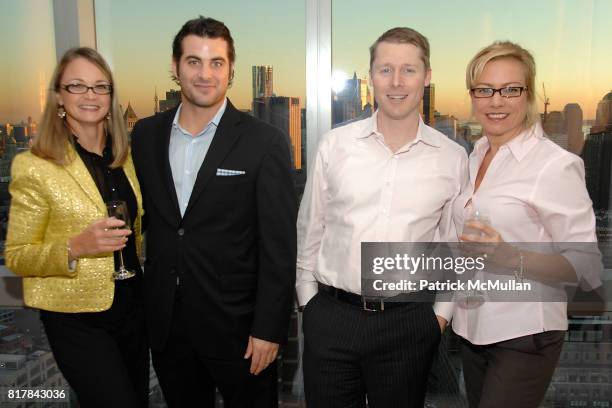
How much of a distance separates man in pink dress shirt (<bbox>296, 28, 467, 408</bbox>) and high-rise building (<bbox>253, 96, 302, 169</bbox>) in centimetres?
88

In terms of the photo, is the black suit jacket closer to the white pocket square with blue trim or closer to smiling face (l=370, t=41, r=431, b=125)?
the white pocket square with blue trim

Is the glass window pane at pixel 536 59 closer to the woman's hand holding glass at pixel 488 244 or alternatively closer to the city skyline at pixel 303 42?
the city skyline at pixel 303 42

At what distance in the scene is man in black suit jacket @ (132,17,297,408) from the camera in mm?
1846

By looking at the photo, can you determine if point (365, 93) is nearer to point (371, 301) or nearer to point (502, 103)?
point (502, 103)

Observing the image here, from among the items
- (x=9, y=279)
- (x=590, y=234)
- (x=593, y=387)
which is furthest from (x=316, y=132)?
(x=593, y=387)

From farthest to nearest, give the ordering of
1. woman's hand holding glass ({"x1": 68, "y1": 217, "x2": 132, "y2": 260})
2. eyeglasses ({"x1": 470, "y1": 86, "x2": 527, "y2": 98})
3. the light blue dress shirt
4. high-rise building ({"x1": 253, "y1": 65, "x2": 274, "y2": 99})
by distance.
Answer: high-rise building ({"x1": 253, "y1": 65, "x2": 274, "y2": 99}) → the light blue dress shirt → eyeglasses ({"x1": 470, "y1": 86, "x2": 527, "y2": 98}) → woman's hand holding glass ({"x1": 68, "y1": 217, "x2": 132, "y2": 260})

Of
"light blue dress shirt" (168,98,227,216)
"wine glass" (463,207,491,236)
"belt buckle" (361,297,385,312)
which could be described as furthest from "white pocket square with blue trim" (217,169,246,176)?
"wine glass" (463,207,491,236)

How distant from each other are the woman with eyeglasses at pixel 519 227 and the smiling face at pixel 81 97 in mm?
1505

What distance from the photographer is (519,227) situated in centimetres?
171

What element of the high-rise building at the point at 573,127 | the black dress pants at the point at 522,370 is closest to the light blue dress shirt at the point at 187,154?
the black dress pants at the point at 522,370

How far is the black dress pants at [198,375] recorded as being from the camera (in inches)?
76.4

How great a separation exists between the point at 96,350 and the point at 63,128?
880mm

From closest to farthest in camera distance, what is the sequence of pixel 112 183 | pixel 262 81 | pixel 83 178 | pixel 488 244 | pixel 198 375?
pixel 488 244 → pixel 83 178 → pixel 112 183 → pixel 198 375 → pixel 262 81

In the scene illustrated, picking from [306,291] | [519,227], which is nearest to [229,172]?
[306,291]
